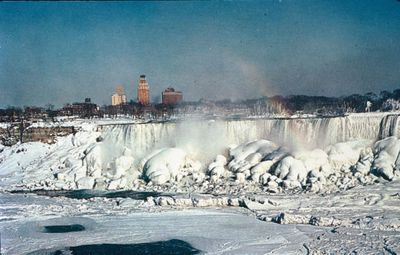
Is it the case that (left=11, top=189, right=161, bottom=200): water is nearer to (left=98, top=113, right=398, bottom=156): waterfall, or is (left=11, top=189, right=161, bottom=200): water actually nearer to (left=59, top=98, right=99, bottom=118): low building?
(left=98, top=113, right=398, bottom=156): waterfall

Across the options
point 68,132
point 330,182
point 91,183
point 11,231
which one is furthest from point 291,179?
point 68,132

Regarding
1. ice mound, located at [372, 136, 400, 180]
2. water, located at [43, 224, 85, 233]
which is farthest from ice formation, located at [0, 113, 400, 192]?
water, located at [43, 224, 85, 233]

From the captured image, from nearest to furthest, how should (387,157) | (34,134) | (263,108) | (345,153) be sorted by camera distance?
(387,157)
(345,153)
(34,134)
(263,108)

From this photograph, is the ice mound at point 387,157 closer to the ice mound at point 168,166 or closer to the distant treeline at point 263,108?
the ice mound at point 168,166

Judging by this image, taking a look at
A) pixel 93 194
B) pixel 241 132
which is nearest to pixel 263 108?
pixel 241 132

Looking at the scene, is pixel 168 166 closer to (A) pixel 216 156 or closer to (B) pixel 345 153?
(A) pixel 216 156

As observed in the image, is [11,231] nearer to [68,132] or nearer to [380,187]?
[380,187]

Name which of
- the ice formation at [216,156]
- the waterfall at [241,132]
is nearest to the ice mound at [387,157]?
the ice formation at [216,156]
